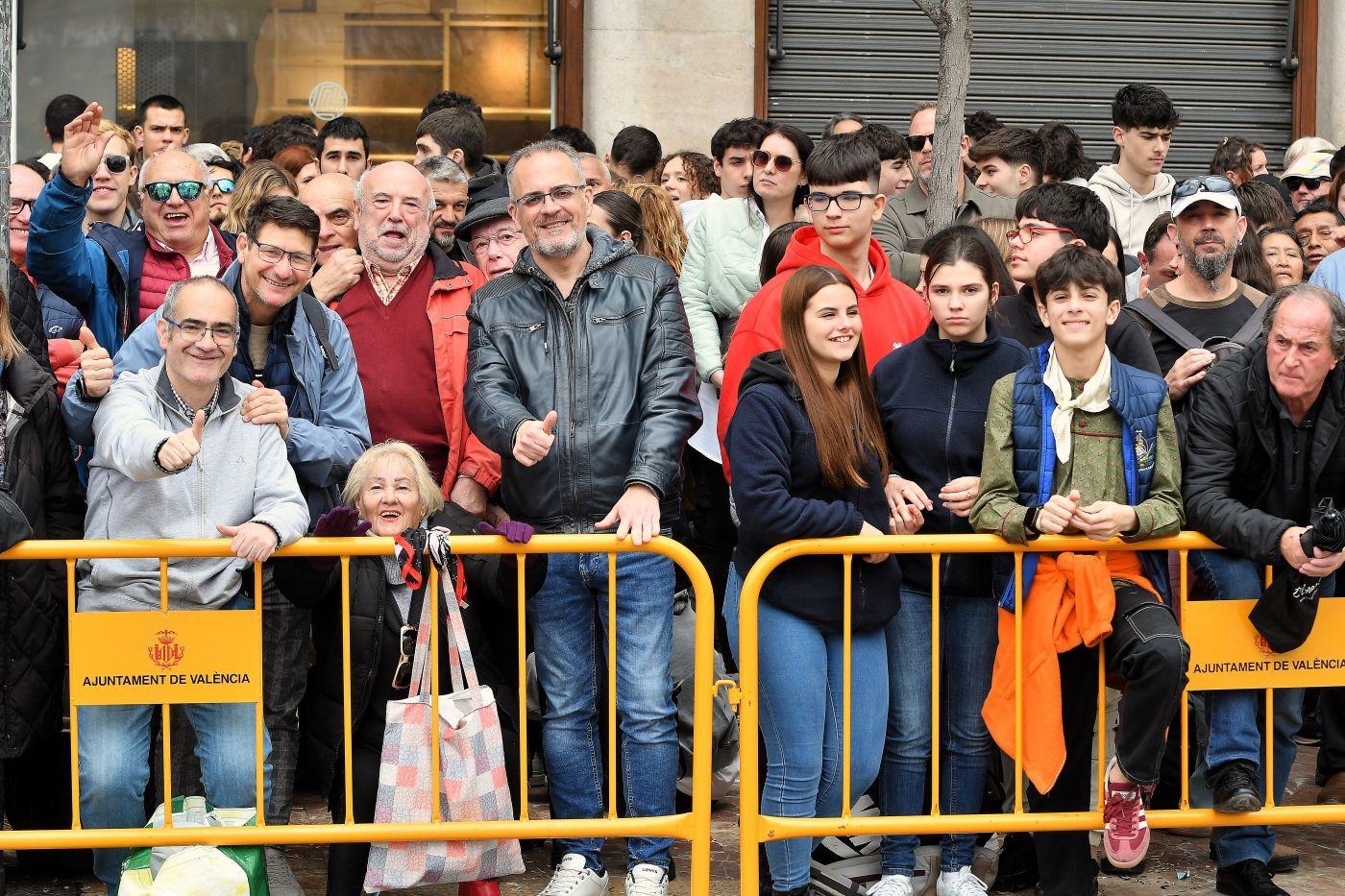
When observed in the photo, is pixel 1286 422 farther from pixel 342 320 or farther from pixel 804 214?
pixel 342 320

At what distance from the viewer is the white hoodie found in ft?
30.6

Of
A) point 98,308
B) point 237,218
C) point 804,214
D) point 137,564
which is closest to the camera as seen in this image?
point 137,564

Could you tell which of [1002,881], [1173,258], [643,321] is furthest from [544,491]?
[1173,258]

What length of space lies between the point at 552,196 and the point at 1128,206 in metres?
4.46

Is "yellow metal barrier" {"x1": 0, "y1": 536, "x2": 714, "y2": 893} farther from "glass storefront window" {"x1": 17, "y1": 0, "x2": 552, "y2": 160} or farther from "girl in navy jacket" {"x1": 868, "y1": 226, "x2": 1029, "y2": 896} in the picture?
"glass storefront window" {"x1": 17, "y1": 0, "x2": 552, "y2": 160}

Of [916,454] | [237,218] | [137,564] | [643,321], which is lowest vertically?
[137,564]

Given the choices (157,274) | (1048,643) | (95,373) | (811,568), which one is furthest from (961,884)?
(157,274)

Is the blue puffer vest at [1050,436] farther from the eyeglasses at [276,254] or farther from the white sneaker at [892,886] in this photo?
the eyeglasses at [276,254]

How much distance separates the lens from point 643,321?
233 inches

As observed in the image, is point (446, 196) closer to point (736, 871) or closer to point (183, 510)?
point (183, 510)

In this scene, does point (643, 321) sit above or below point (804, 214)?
below

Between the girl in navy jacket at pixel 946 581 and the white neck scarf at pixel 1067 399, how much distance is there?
24cm

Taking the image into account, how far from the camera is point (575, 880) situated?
19.1 feet

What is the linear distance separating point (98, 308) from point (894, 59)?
7.15 m
